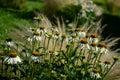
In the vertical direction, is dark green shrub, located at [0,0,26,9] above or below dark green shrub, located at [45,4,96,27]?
above

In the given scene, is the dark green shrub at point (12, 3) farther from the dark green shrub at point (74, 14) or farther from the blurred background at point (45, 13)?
the dark green shrub at point (74, 14)

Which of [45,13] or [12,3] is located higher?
[12,3]

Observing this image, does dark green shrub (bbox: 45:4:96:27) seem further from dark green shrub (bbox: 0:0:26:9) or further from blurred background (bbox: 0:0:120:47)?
dark green shrub (bbox: 0:0:26:9)

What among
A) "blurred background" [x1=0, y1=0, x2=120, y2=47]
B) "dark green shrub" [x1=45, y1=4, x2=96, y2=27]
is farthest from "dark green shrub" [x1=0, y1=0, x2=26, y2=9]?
"dark green shrub" [x1=45, y1=4, x2=96, y2=27]

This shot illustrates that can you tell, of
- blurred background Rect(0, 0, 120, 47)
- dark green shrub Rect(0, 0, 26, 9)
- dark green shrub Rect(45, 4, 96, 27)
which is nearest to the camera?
blurred background Rect(0, 0, 120, 47)

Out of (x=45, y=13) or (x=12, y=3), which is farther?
(x=12, y=3)

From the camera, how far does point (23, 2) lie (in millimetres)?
16500

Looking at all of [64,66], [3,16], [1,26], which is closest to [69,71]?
[64,66]

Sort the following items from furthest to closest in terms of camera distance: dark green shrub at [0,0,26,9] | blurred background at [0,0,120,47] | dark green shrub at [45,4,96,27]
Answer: dark green shrub at [0,0,26,9], dark green shrub at [45,4,96,27], blurred background at [0,0,120,47]

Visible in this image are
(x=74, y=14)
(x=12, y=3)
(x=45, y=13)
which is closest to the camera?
(x=74, y=14)

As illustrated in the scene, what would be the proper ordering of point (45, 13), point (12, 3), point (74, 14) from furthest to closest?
1. point (12, 3)
2. point (45, 13)
3. point (74, 14)

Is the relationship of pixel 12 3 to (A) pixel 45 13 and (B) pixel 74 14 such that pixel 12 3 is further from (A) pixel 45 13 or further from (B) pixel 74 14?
(B) pixel 74 14

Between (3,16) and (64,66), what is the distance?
6991 millimetres

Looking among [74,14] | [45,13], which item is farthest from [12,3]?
[74,14]
